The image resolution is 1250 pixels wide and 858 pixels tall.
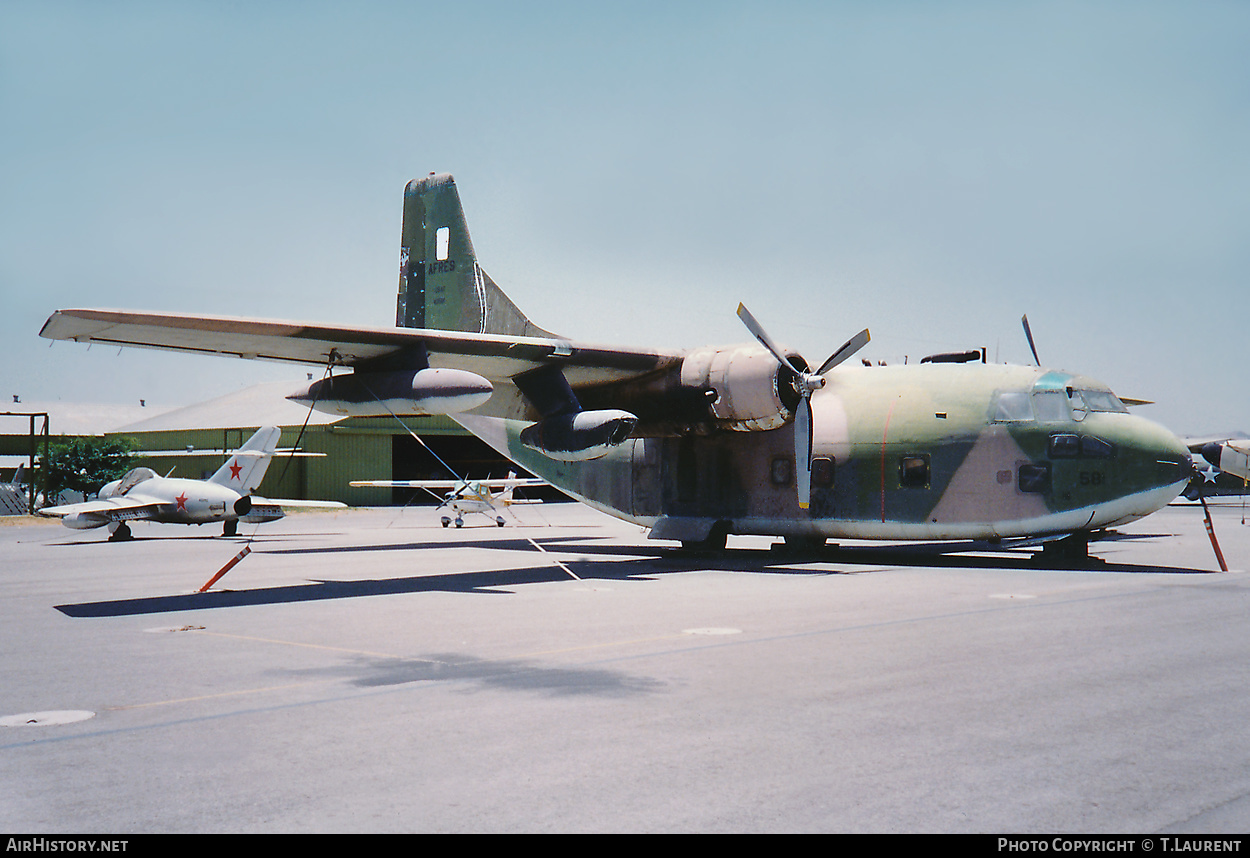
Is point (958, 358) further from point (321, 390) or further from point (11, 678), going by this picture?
point (11, 678)

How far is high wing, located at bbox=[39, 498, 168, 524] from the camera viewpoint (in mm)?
29938

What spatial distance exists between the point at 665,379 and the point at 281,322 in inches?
308

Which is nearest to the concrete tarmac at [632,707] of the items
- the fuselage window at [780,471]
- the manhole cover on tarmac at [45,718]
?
the manhole cover on tarmac at [45,718]

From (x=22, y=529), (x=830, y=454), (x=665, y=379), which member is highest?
(x=665, y=379)

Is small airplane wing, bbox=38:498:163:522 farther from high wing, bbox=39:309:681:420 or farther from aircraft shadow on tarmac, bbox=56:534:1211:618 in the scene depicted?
high wing, bbox=39:309:681:420

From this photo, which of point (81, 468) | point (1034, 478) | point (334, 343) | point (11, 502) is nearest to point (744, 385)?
point (1034, 478)

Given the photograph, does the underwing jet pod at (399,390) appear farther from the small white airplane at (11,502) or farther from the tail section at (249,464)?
the small white airplane at (11,502)

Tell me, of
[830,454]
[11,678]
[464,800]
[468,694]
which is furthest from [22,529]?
[464,800]

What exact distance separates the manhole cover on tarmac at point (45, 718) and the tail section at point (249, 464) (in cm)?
2375

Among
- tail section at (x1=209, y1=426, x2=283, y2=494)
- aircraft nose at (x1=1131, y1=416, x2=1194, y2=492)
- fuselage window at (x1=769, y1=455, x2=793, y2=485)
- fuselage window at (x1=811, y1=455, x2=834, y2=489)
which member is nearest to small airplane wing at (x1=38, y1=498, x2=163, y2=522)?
tail section at (x1=209, y1=426, x2=283, y2=494)

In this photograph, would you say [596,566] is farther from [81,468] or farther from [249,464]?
[81,468]

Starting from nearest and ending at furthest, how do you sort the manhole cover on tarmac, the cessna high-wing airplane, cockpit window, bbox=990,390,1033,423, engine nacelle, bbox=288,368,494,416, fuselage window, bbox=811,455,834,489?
→ the manhole cover on tarmac → engine nacelle, bbox=288,368,494,416 → the cessna high-wing airplane → cockpit window, bbox=990,390,1033,423 → fuselage window, bbox=811,455,834,489

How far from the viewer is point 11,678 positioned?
339 inches

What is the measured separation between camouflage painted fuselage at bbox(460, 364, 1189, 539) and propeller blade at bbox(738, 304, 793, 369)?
6.98 feet
